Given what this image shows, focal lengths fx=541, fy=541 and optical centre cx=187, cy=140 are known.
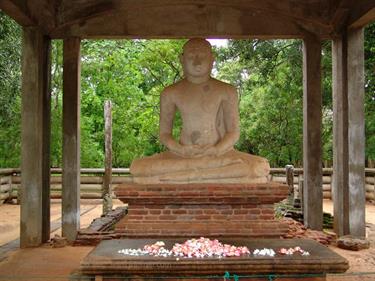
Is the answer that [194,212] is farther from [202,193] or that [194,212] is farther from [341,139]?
[341,139]

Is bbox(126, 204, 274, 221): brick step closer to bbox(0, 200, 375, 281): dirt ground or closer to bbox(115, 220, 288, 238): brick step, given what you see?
bbox(115, 220, 288, 238): brick step

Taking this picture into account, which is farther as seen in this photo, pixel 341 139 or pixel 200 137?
pixel 341 139

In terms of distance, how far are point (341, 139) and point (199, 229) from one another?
3.52 m

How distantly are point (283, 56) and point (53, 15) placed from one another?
672 centimetres

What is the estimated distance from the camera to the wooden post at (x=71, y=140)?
8.48 meters

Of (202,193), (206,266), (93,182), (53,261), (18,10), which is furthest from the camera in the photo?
(93,182)

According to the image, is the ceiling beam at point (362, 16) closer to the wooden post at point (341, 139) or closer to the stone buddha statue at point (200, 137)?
the wooden post at point (341, 139)

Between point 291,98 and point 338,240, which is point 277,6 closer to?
point 338,240

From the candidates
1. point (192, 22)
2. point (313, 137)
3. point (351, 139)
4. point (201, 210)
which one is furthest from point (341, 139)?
point (201, 210)

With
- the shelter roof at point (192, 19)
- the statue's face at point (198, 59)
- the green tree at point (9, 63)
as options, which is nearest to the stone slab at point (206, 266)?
the statue's face at point (198, 59)

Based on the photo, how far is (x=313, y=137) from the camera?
8617 mm

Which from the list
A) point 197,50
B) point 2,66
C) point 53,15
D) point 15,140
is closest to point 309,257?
point 197,50

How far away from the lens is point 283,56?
527 inches

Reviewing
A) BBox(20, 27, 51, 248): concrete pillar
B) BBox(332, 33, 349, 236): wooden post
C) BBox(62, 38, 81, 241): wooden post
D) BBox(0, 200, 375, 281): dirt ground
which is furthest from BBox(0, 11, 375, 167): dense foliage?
BBox(0, 200, 375, 281): dirt ground
